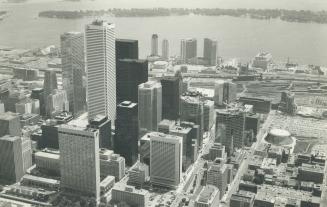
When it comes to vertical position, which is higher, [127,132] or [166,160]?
[127,132]

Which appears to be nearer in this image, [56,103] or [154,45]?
[56,103]

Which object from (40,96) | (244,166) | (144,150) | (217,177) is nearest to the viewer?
(217,177)

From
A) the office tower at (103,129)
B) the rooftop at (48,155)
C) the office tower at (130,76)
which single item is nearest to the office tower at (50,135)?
the rooftop at (48,155)

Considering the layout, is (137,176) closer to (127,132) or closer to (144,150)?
(144,150)

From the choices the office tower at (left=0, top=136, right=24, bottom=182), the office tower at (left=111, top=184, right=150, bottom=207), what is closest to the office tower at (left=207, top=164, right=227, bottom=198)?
the office tower at (left=111, top=184, right=150, bottom=207)

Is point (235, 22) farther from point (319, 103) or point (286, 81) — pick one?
point (319, 103)

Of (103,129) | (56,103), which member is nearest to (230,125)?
(103,129)

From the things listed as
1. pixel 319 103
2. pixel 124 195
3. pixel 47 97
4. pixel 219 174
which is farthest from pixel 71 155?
pixel 319 103
